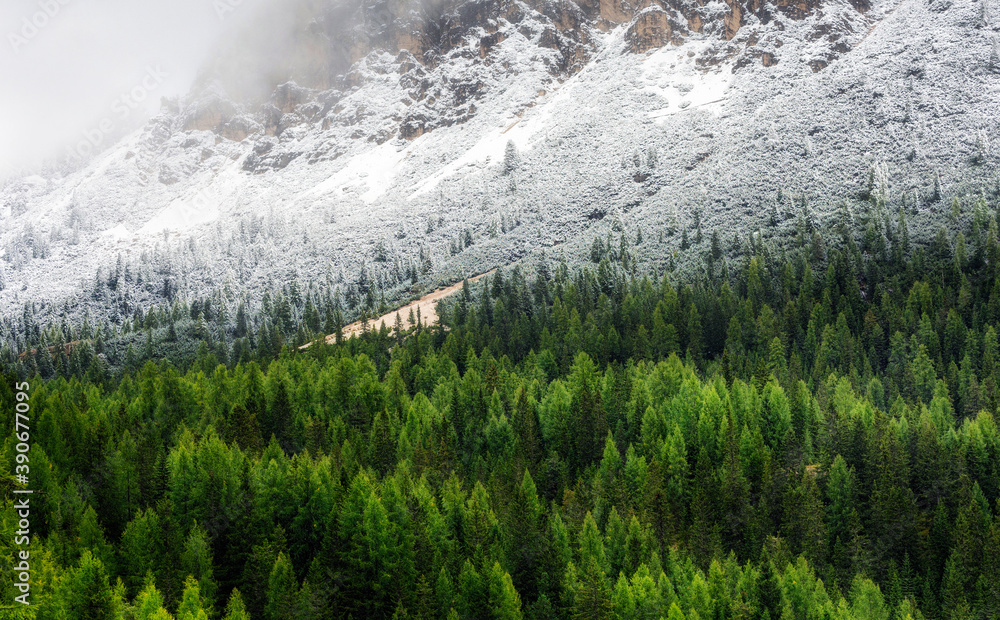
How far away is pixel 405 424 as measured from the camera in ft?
291

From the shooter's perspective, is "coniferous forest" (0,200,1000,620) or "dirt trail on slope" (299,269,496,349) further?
"dirt trail on slope" (299,269,496,349)

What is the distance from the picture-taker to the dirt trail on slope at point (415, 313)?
166 m

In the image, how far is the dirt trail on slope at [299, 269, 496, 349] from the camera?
166375 mm

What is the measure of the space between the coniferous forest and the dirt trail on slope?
32.7 meters

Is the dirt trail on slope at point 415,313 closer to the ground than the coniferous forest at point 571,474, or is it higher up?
higher up

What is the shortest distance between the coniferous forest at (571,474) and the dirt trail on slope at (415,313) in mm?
32733

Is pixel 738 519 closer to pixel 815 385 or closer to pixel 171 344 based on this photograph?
pixel 815 385

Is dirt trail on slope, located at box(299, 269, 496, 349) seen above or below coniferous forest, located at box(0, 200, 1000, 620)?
above

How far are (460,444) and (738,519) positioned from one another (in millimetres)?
32206

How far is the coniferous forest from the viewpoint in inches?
2173

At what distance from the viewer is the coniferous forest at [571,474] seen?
2173 inches

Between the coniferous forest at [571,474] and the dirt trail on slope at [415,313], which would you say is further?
the dirt trail on slope at [415,313]

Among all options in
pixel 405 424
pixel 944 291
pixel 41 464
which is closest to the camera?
pixel 41 464

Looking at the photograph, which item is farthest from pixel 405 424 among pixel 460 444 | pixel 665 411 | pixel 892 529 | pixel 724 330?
pixel 724 330
